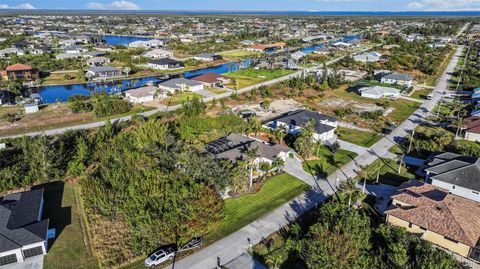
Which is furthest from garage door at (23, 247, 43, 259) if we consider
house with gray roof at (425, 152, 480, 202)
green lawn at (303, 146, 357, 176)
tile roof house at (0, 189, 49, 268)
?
house with gray roof at (425, 152, 480, 202)

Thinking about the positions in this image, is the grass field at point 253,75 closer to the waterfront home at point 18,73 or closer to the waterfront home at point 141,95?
the waterfront home at point 141,95

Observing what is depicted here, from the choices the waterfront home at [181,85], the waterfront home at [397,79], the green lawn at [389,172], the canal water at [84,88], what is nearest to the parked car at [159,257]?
the green lawn at [389,172]

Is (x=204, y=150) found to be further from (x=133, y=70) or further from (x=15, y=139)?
(x=133, y=70)

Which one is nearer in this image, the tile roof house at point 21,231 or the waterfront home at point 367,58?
the tile roof house at point 21,231

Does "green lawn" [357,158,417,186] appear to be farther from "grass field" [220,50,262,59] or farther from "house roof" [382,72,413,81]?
"grass field" [220,50,262,59]

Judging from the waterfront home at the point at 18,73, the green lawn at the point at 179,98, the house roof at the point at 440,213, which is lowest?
→ the house roof at the point at 440,213
